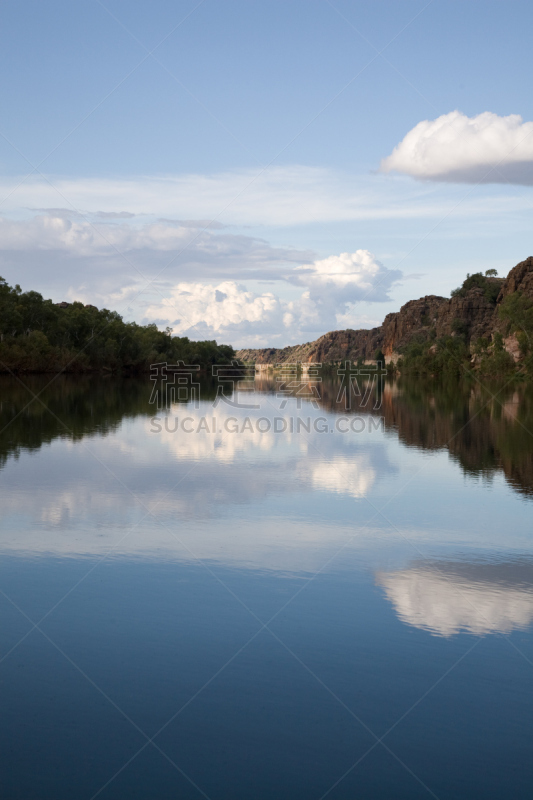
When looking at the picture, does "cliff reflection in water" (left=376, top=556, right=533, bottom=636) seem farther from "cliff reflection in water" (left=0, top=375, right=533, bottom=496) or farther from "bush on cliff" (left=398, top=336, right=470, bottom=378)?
"bush on cliff" (left=398, top=336, right=470, bottom=378)

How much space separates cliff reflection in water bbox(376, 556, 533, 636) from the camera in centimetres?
687

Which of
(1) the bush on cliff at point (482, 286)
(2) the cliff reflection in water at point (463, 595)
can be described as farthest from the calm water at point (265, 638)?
(1) the bush on cliff at point (482, 286)

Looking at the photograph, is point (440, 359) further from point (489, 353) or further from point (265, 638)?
point (265, 638)

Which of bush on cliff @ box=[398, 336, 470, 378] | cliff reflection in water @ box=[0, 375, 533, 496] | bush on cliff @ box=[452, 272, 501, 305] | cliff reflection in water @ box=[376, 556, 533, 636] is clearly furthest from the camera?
bush on cliff @ box=[452, 272, 501, 305]

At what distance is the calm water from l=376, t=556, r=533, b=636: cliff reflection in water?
0.03m

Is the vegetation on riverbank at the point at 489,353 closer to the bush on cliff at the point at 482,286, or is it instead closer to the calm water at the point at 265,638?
the bush on cliff at the point at 482,286

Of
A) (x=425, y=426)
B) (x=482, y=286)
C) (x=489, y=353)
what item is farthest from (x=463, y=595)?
(x=482, y=286)

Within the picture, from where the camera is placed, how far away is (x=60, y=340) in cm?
10550

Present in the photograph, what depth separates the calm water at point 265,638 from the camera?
4527 millimetres

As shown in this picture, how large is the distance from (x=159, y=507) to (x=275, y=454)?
25.0 feet

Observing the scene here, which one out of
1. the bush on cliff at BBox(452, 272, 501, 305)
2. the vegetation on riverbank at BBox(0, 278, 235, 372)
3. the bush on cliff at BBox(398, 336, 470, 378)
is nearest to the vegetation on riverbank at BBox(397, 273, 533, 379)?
the bush on cliff at BBox(398, 336, 470, 378)

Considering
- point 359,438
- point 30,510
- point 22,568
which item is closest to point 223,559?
point 22,568

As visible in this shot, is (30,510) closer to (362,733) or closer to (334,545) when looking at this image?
(334,545)

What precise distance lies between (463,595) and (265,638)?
7.94ft
